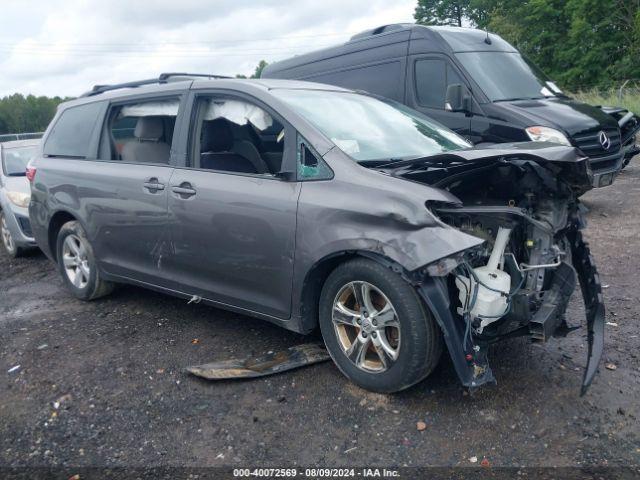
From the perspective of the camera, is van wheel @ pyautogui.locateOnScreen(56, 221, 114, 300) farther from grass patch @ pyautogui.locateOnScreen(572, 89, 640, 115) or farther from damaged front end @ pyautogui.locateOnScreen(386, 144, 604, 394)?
grass patch @ pyautogui.locateOnScreen(572, 89, 640, 115)

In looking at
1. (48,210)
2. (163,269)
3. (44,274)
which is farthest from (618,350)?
(44,274)

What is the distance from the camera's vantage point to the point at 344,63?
8.72 meters

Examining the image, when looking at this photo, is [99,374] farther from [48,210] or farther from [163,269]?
[48,210]

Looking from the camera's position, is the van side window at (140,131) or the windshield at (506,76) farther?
the windshield at (506,76)

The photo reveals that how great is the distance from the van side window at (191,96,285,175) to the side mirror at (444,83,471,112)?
360 cm

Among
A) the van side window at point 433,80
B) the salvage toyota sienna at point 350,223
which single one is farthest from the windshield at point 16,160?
the van side window at point 433,80

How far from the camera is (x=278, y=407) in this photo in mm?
3227

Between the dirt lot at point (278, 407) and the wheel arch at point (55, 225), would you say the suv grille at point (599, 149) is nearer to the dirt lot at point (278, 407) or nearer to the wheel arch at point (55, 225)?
the dirt lot at point (278, 407)

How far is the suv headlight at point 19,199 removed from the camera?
706 cm

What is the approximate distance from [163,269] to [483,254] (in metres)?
2.29

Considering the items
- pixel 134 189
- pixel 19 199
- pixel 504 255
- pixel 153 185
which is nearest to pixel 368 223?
pixel 504 255

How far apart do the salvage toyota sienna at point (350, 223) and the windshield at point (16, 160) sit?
3730mm

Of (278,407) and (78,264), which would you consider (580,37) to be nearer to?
(78,264)

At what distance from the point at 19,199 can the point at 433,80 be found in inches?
212
